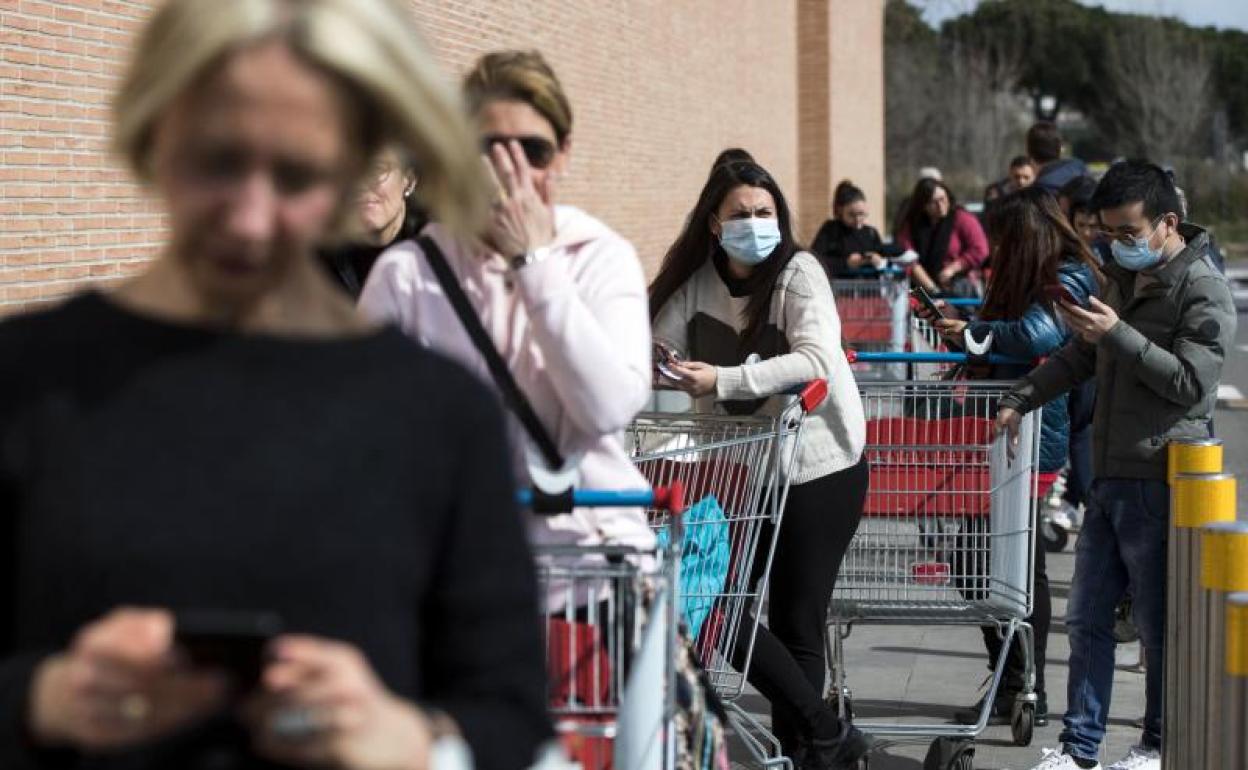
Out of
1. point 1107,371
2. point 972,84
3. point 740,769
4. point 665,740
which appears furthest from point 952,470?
point 972,84

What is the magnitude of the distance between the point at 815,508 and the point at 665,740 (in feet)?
8.66

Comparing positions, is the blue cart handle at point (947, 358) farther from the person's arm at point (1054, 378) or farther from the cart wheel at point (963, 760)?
the cart wheel at point (963, 760)

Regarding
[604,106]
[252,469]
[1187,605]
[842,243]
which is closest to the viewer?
[252,469]

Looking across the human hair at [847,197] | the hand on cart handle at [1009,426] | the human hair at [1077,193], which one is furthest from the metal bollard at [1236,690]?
the human hair at [847,197]

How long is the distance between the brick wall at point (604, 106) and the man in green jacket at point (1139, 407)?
141 inches

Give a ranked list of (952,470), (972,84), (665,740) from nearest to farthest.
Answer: (665,740) → (952,470) → (972,84)

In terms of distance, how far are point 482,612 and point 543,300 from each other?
4.12ft

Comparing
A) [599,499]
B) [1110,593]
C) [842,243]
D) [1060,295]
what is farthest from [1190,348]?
[842,243]

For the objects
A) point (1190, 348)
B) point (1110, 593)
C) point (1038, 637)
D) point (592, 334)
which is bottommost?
point (1038, 637)

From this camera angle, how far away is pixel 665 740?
298 cm

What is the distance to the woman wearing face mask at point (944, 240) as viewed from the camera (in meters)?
16.0

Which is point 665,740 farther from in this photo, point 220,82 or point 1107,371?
point 1107,371

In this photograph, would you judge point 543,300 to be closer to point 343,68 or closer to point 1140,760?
point 343,68

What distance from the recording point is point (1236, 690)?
406cm
